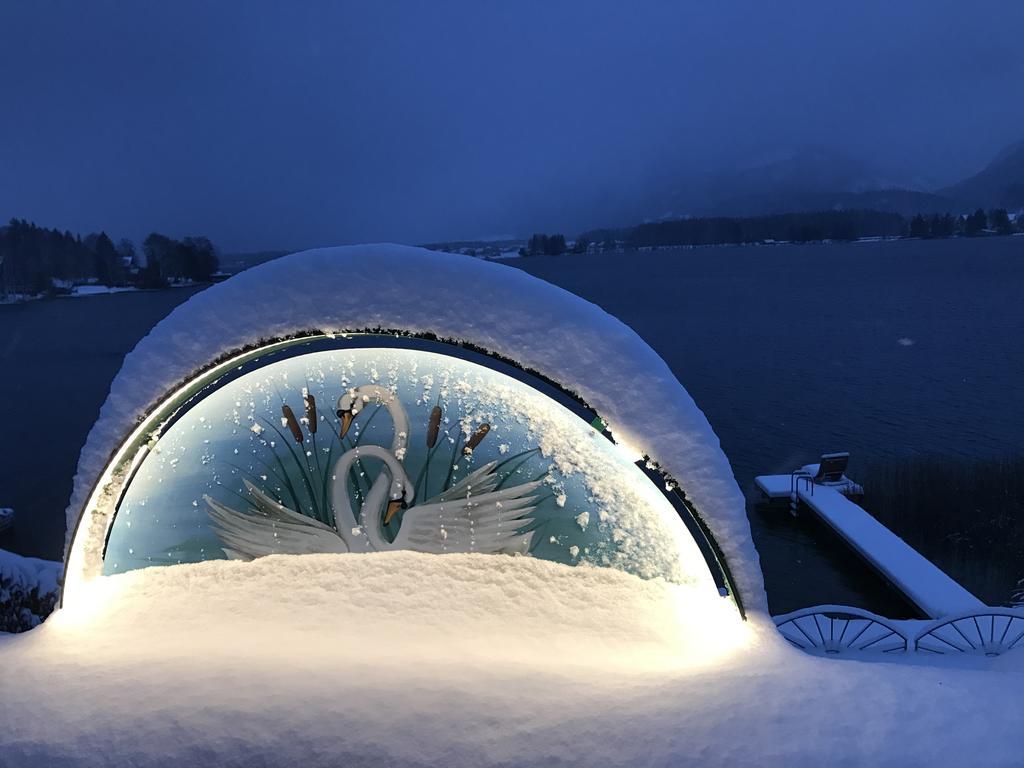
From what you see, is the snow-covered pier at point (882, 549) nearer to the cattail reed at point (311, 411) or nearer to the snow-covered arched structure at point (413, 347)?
the snow-covered arched structure at point (413, 347)

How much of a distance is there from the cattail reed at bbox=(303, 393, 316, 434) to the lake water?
1490 centimetres

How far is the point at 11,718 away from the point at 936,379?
42428 millimetres

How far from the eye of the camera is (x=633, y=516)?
14.2ft

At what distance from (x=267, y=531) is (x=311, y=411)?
34.6 inches

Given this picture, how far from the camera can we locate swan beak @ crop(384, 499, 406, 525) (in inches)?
177

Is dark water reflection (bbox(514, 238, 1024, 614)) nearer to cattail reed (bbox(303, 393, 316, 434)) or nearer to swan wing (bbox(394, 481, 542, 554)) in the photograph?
swan wing (bbox(394, 481, 542, 554))

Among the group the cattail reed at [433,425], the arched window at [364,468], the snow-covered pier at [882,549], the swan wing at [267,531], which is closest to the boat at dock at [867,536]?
the snow-covered pier at [882,549]

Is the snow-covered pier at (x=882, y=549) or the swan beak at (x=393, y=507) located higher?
the swan beak at (x=393, y=507)

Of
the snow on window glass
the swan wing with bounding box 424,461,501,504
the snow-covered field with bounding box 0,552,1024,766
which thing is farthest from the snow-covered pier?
the swan wing with bounding box 424,461,501,504

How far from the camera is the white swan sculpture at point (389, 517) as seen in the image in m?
4.45

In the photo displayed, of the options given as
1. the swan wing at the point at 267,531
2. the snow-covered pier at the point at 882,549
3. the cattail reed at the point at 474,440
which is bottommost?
the snow-covered pier at the point at 882,549

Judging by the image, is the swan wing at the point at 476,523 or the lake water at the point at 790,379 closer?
the swan wing at the point at 476,523

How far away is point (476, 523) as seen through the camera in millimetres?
4457

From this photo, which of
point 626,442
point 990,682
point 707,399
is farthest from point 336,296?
point 707,399
